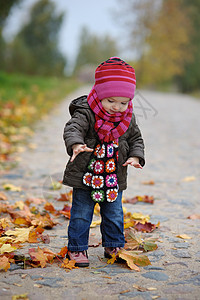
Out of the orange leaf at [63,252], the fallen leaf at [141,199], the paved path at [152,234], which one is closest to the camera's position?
→ the paved path at [152,234]

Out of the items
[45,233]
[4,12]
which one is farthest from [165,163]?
[4,12]

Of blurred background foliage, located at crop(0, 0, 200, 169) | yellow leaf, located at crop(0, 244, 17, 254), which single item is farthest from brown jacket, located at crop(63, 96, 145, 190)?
blurred background foliage, located at crop(0, 0, 200, 169)

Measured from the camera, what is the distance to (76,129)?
229 centimetres

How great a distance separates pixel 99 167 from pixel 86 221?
345mm

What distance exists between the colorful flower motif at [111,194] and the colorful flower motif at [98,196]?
0.12 ft

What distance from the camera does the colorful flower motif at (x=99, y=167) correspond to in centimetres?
236

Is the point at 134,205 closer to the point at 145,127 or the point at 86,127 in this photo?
the point at 86,127

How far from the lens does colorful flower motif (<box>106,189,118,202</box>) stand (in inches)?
93.6

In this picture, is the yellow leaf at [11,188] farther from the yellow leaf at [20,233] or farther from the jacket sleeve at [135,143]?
the jacket sleeve at [135,143]

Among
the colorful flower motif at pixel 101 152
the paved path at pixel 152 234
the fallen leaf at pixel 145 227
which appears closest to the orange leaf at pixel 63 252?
the paved path at pixel 152 234

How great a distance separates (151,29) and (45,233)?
24.3m

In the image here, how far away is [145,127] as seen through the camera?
32.5 ft

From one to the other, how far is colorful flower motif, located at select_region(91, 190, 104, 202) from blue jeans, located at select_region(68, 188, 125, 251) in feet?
0.15

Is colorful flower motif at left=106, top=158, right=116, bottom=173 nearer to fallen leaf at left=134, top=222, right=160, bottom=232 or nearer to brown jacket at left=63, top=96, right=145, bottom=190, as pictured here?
brown jacket at left=63, top=96, right=145, bottom=190
